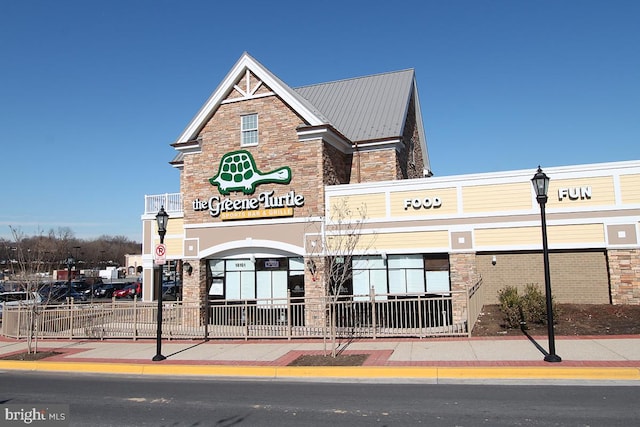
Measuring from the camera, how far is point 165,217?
14.5 meters

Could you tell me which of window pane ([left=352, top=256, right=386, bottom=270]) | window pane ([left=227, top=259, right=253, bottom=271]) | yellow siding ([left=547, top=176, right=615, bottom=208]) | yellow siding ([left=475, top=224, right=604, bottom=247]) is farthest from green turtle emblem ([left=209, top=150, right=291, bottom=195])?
yellow siding ([left=547, top=176, right=615, bottom=208])

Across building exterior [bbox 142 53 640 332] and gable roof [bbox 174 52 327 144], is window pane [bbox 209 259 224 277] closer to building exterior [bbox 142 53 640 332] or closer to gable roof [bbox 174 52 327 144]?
building exterior [bbox 142 53 640 332]

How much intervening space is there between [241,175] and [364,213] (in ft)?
18.0

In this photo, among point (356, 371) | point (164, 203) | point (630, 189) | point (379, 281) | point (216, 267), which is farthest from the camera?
point (164, 203)

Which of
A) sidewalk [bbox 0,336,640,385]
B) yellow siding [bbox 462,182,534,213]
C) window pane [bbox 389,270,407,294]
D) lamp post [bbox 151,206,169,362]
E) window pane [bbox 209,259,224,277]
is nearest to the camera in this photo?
sidewalk [bbox 0,336,640,385]

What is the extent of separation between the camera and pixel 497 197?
17984 mm

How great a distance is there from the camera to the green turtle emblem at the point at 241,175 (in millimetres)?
20547

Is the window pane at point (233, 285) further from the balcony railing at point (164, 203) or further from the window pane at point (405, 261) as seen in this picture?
the window pane at point (405, 261)

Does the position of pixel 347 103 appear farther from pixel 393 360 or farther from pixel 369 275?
pixel 393 360

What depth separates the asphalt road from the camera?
297 inches

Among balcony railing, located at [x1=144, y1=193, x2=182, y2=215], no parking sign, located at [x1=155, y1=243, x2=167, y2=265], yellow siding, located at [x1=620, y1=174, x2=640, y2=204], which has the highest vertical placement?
balcony railing, located at [x1=144, y1=193, x2=182, y2=215]

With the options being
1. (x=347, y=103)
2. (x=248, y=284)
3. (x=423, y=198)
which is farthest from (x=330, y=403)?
(x=347, y=103)

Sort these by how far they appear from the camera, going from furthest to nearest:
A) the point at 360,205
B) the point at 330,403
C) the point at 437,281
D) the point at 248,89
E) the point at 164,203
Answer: the point at 164,203 < the point at 248,89 < the point at 360,205 < the point at 437,281 < the point at 330,403

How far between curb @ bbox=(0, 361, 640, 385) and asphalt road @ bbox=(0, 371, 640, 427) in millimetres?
502
